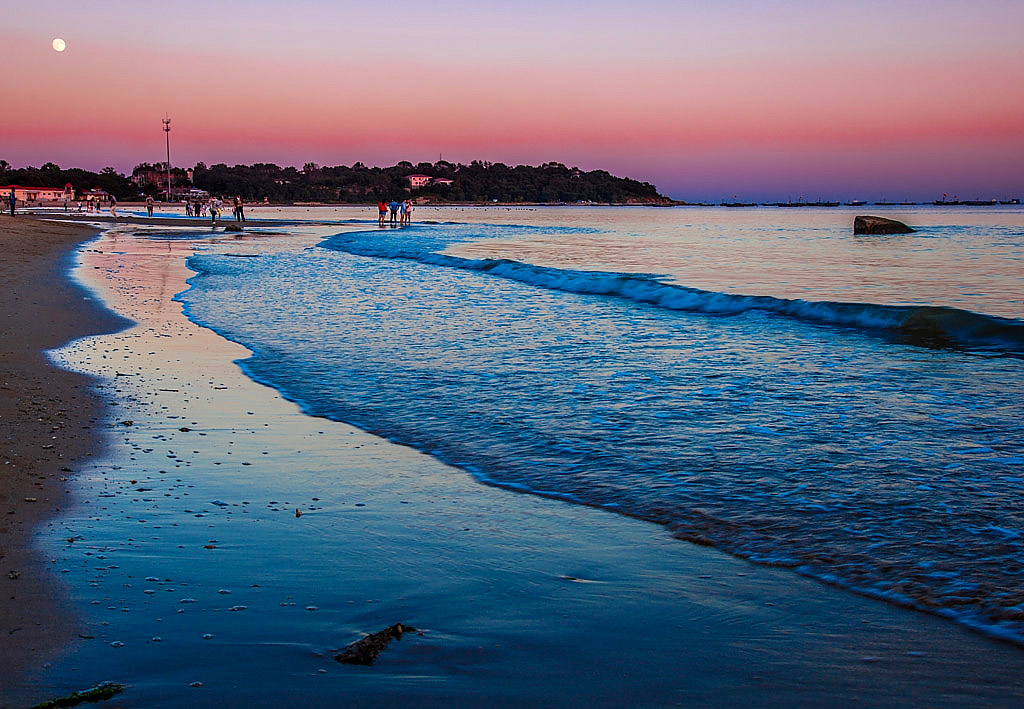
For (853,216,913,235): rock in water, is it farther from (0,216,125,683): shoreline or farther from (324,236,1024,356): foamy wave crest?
(0,216,125,683): shoreline

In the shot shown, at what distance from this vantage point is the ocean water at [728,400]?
13.8 ft

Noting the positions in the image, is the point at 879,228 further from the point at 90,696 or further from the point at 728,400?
the point at 90,696

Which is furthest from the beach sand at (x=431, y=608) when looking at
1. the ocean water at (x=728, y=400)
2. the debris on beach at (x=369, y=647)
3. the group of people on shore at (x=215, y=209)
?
the group of people on shore at (x=215, y=209)

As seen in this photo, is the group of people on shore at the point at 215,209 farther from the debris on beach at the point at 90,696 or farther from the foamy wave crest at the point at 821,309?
the debris on beach at the point at 90,696

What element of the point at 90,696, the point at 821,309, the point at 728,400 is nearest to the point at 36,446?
the point at 90,696

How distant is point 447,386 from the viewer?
818cm

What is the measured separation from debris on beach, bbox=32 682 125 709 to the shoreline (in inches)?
11.2

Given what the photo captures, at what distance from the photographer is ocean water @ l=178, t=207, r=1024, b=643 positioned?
166 inches

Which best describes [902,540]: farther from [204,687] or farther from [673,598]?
[204,687]

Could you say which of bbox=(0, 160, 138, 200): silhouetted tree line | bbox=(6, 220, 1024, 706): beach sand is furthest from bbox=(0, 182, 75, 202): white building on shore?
bbox=(6, 220, 1024, 706): beach sand

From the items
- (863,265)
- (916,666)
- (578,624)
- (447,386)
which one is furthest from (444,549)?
(863,265)

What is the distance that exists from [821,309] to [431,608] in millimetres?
12659

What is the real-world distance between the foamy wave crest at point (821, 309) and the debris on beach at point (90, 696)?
35.7 feet

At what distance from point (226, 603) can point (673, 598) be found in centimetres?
179
